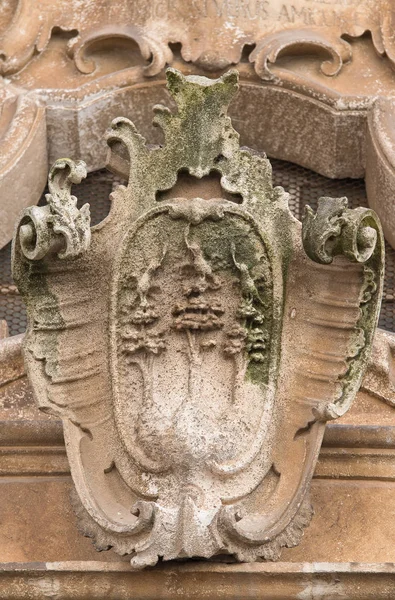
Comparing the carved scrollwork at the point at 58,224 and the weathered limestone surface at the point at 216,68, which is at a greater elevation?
the weathered limestone surface at the point at 216,68

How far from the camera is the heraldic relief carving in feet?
21.1

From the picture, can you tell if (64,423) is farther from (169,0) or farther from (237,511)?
(169,0)

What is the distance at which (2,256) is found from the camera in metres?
8.12

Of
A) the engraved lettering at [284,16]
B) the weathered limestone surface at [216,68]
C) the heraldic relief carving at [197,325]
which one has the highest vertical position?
the engraved lettering at [284,16]

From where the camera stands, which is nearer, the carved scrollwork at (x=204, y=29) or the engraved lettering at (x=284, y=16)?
the carved scrollwork at (x=204, y=29)

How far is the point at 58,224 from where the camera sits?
6461 millimetres

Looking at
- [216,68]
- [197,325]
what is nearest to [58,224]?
[197,325]

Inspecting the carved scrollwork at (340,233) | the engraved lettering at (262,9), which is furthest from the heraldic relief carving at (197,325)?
the engraved lettering at (262,9)

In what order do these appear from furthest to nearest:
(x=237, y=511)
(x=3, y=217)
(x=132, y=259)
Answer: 1. (x=3, y=217)
2. (x=132, y=259)
3. (x=237, y=511)

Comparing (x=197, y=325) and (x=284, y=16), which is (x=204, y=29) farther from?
(x=197, y=325)

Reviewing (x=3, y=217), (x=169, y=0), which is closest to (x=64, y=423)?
(x=3, y=217)

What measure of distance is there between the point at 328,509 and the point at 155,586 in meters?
0.84

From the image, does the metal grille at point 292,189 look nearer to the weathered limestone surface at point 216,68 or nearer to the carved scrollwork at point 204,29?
the weathered limestone surface at point 216,68

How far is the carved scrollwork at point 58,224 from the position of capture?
6.45m
